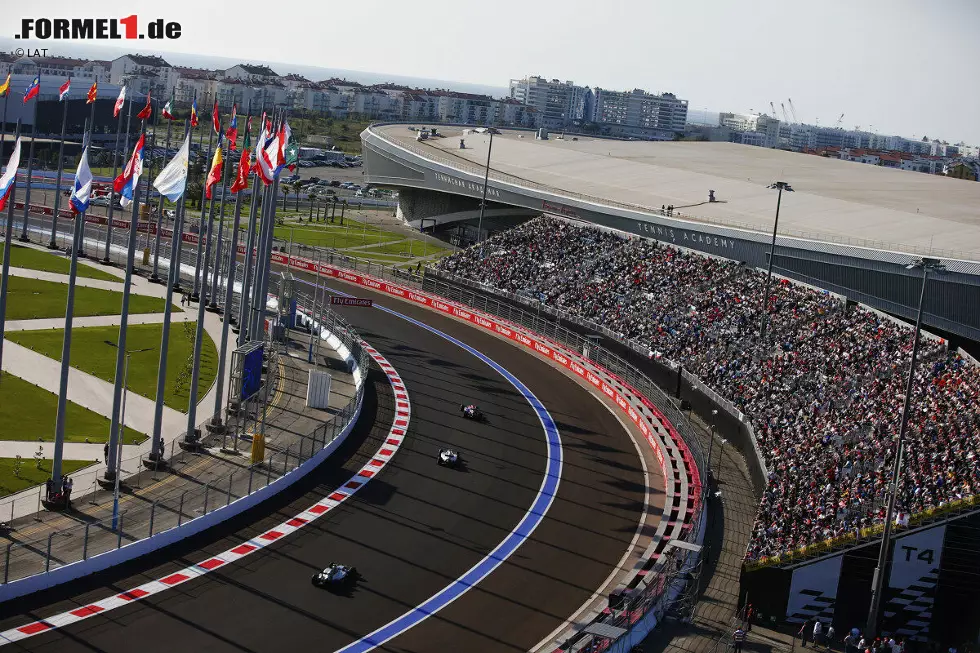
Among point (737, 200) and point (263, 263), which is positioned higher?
point (737, 200)

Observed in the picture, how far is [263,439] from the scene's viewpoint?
150 feet

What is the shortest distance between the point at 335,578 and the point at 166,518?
7016mm

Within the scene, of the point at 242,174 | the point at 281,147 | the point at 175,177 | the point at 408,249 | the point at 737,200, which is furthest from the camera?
the point at 408,249

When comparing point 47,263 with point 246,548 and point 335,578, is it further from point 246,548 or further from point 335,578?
point 335,578

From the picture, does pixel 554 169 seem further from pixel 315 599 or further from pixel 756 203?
pixel 315 599

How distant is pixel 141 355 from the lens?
201 feet

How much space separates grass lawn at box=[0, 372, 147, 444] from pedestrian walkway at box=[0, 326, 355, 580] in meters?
4.52

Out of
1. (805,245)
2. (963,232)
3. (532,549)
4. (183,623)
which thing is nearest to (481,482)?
(532,549)

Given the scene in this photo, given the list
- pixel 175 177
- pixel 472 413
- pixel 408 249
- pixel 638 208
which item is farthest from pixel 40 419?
pixel 408 249

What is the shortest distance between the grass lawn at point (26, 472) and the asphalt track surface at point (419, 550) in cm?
742

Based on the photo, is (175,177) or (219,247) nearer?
(175,177)

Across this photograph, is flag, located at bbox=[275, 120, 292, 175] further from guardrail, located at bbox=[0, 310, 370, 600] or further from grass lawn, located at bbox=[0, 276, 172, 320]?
grass lawn, located at bbox=[0, 276, 172, 320]

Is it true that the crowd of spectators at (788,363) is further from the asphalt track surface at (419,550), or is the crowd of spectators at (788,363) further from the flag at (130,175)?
the flag at (130,175)

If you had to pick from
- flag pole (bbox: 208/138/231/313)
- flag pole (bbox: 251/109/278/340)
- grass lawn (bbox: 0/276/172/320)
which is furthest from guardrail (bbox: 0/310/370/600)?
grass lawn (bbox: 0/276/172/320)
